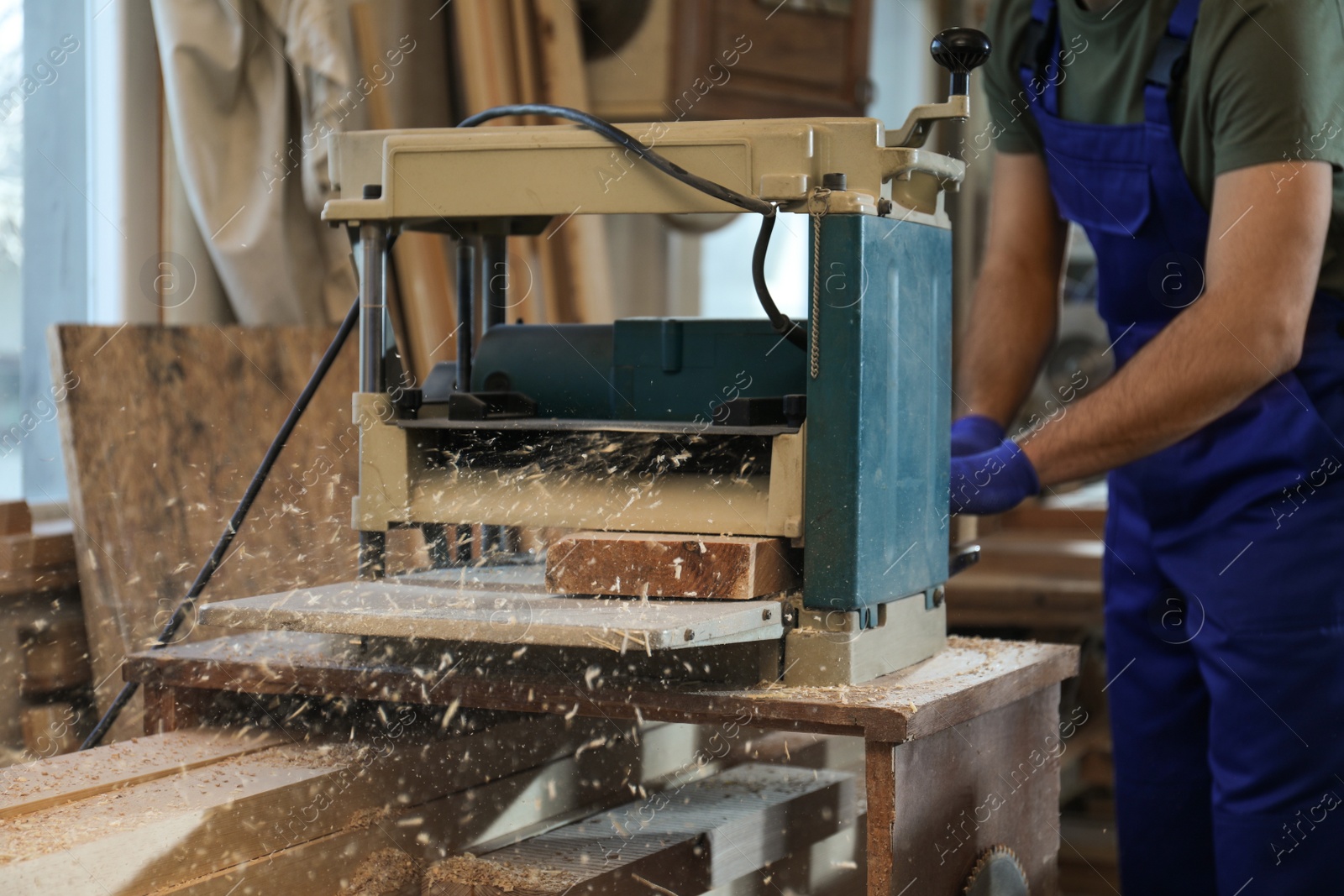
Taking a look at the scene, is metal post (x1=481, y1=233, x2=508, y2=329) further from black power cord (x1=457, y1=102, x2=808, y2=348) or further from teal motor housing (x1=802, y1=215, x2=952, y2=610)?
teal motor housing (x1=802, y1=215, x2=952, y2=610)

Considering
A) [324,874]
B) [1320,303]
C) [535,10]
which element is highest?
[535,10]

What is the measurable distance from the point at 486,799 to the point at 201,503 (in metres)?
0.87

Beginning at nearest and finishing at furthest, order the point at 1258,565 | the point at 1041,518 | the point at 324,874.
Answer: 1. the point at 324,874
2. the point at 1258,565
3. the point at 1041,518

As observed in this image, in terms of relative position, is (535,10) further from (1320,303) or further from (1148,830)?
(1148,830)

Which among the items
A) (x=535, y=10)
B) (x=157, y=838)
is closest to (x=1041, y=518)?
(x=535, y=10)

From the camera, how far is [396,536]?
2059 mm

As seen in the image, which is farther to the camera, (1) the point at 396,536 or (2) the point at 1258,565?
(1) the point at 396,536

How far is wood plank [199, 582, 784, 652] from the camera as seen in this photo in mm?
1029

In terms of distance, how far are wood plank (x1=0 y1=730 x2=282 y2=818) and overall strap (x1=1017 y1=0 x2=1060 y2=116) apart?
1.22m

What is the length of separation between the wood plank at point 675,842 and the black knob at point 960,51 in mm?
711

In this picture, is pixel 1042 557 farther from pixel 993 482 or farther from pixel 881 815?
pixel 881 815

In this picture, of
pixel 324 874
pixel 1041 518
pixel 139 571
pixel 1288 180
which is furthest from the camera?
pixel 1041 518

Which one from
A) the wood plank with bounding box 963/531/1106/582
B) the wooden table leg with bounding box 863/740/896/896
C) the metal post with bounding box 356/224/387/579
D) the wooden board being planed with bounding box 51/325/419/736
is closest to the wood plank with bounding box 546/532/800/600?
the wooden table leg with bounding box 863/740/896/896

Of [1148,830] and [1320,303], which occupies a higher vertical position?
[1320,303]
